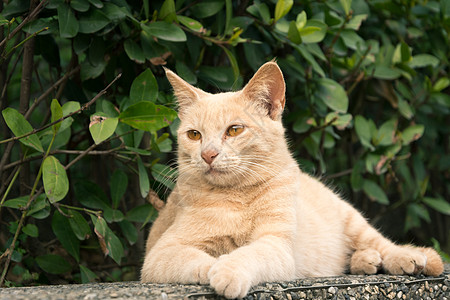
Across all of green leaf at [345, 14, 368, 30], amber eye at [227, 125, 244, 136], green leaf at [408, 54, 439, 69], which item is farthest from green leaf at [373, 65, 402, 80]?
amber eye at [227, 125, 244, 136]

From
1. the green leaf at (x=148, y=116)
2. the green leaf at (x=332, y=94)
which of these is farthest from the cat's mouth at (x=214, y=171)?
the green leaf at (x=332, y=94)

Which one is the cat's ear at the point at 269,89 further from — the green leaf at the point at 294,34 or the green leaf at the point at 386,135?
the green leaf at the point at 386,135

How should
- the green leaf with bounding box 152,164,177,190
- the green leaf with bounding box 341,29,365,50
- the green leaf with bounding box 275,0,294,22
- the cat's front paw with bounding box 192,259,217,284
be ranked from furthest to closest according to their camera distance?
the green leaf with bounding box 341,29,365,50 < the green leaf with bounding box 275,0,294,22 < the green leaf with bounding box 152,164,177,190 < the cat's front paw with bounding box 192,259,217,284

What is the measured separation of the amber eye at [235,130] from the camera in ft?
7.91

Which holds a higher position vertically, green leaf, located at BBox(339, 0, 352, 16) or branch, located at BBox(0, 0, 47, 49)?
branch, located at BBox(0, 0, 47, 49)

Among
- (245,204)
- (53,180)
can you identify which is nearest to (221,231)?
(245,204)

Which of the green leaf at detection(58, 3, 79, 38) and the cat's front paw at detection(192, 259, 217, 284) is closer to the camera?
the cat's front paw at detection(192, 259, 217, 284)

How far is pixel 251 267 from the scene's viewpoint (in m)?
1.90

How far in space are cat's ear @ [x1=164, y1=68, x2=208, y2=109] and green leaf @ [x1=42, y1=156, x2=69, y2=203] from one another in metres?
0.71

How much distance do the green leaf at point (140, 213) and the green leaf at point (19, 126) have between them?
29.4 inches

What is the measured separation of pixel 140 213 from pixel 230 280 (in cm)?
133

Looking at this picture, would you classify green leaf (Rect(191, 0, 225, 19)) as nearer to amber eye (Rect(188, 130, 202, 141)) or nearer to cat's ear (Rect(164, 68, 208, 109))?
cat's ear (Rect(164, 68, 208, 109))

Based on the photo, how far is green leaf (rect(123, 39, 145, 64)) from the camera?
274 centimetres

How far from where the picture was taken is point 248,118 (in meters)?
2.47
